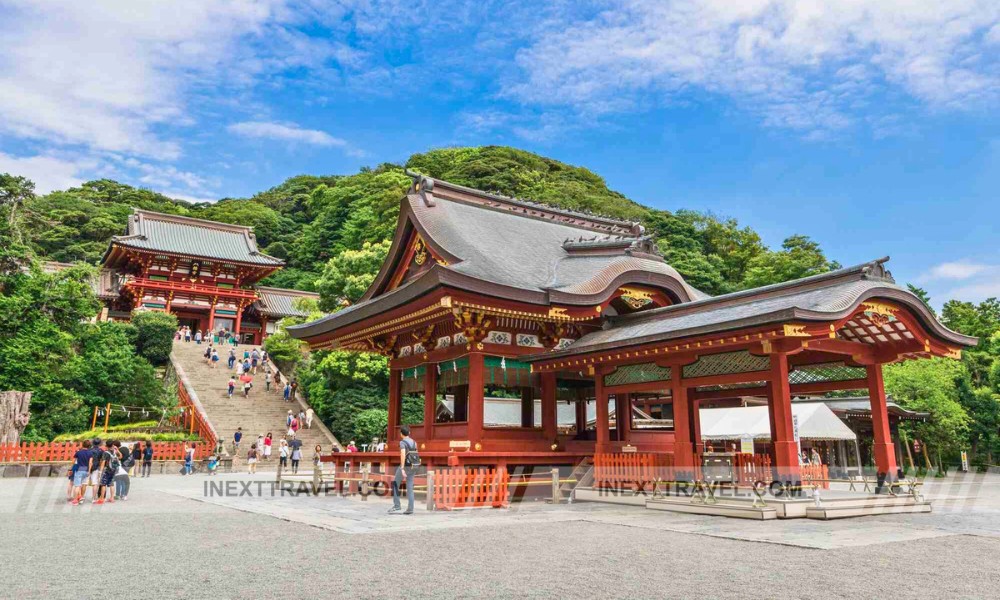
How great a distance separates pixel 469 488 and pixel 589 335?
4609 millimetres

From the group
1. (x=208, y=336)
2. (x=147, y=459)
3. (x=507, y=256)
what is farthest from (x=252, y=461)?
(x=208, y=336)

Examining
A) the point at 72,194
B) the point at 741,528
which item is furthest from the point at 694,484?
the point at 72,194

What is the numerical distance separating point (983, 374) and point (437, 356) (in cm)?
3145

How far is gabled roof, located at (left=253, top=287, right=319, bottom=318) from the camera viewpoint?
48594 mm

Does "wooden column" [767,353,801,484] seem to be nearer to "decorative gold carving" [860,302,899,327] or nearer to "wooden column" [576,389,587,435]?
"decorative gold carving" [860,302,899,327]

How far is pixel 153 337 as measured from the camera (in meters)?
37.0

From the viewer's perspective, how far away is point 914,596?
5078mm

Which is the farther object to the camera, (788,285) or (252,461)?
(252,461)

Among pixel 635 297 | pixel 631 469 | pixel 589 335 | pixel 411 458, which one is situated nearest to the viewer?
pixel 411 458

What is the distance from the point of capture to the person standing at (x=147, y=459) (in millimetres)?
22391

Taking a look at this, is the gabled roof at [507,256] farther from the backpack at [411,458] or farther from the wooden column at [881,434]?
the wooden column at [881,434]

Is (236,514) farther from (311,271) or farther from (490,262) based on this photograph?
(311,271)

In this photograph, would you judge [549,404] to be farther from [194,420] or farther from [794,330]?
[194,420]

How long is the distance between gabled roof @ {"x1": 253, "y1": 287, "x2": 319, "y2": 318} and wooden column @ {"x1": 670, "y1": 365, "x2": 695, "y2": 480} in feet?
128
